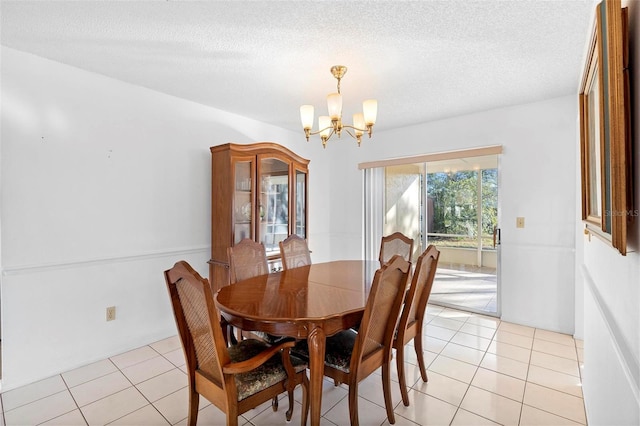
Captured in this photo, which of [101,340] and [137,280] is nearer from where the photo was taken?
[101,340]

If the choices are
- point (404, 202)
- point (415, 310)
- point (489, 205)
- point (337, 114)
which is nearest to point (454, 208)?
point (489, 205)

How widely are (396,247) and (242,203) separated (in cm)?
163

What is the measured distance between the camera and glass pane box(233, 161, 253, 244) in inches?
125

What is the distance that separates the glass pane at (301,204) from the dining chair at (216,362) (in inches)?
88.7

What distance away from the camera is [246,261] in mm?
2586

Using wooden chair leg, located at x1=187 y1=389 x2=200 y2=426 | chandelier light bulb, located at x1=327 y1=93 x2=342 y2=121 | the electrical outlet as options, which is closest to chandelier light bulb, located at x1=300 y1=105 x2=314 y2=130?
chandelier light bulb, located at x1=327 y1=93 x2=342 y2=121

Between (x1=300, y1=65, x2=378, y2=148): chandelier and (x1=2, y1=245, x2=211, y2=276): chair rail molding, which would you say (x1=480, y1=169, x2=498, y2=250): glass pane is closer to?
(x1=300, y1=65, x2=378, y2=148): chandelier

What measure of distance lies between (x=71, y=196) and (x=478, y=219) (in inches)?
160

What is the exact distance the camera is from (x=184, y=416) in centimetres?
184

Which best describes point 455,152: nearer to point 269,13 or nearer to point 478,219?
point 478,219

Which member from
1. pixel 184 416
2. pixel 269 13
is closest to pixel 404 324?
pixel 184 416

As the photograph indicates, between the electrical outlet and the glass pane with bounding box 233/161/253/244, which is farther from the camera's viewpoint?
the glass pane with bounding box 233/161/253/244

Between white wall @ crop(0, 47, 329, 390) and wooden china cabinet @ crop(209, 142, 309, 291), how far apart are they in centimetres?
22

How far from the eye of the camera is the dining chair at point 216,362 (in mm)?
1312
